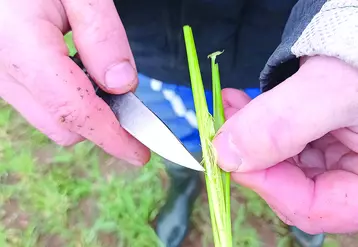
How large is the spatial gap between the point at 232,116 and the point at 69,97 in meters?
0.24

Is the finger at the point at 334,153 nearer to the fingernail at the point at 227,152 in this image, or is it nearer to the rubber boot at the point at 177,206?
the fingernail at the point at 227,152

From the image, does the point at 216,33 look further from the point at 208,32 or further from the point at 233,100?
the point at 233,100

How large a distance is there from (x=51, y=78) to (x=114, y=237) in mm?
968

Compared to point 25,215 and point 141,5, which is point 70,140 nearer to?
point 141,5

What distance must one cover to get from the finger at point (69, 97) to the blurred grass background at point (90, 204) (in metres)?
0.87

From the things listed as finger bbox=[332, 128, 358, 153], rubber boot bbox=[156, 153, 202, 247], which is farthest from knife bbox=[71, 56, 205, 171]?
rubber boot bbox=[156, 153, 202, 247]

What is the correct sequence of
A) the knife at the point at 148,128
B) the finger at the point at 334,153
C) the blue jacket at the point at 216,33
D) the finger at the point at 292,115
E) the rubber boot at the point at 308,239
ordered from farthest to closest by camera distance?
the rubber boot at the point at 308,239
the blue jacket at the point at 216,33
the finger at the point at 334,153
the knife at the point at 148,128
the finger at the point at 292,115

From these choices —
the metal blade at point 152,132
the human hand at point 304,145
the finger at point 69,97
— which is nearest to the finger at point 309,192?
the human hand at point 304,145

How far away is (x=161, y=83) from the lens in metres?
1.43

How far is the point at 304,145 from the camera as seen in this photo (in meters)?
0.79

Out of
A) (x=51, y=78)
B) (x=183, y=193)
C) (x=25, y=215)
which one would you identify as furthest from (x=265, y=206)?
(x=51, y=78)

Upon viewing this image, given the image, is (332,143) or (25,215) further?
(25,215)

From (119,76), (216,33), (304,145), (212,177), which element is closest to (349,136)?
(304,145)

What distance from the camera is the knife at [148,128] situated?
83 centimetres
